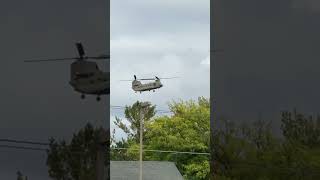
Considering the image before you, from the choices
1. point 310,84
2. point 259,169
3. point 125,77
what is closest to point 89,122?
point 259,169

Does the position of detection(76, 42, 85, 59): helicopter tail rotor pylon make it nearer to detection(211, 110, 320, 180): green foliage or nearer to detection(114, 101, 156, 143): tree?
detection(211, 110, 320, 180): green foliage

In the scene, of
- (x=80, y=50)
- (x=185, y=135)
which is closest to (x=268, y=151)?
(x=80, y=50)

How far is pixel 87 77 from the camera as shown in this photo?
530cm

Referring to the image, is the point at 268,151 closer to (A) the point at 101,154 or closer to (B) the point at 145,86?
(A) the point at 101,154

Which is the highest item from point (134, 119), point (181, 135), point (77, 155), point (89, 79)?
point (89, 79)

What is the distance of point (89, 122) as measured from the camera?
5262 millimetres

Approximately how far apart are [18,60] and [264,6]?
6.81ft

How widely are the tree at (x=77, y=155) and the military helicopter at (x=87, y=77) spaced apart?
0.31 metres

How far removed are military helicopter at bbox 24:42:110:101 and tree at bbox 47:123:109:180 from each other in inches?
12.1

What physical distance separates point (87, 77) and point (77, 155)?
→ 0.67 meters

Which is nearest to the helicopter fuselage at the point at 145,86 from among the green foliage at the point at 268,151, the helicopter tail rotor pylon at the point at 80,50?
the helicopter tail rotor pylon at the point at 80,50

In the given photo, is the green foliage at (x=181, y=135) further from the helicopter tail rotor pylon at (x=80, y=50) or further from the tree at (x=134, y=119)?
the helicopter tail rotor pylon at (x=80, y=50)

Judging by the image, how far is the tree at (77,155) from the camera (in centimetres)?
517

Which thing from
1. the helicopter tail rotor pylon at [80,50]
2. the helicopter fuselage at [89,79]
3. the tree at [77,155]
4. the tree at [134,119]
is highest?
the helicopter tail rotor pylon at [80,50]
